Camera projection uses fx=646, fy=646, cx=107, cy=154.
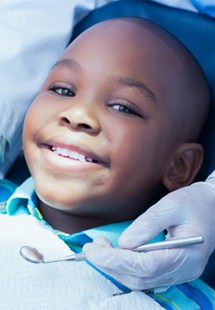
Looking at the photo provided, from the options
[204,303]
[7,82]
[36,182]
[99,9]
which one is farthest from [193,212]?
[99,9]

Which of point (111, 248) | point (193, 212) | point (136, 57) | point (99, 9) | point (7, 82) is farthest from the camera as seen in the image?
point (99, 9)

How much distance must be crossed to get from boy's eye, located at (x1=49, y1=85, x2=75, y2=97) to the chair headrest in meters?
0.33

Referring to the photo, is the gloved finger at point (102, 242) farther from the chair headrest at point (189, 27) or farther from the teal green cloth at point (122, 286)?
the chair headrest at point (189, 27)

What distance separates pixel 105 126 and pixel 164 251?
0.27 meters

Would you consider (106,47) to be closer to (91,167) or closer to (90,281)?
(91,167)

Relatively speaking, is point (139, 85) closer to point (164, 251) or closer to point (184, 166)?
point (184, 166)

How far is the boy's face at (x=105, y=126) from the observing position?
47.9 inches

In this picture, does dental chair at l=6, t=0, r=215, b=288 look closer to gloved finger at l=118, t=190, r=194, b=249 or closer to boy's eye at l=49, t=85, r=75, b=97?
gloved finger at l=118, t=190, r=194, b=249

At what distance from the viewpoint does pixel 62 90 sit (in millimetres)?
1337

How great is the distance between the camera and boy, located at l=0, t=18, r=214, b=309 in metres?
1.16

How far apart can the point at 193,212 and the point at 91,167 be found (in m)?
0.21

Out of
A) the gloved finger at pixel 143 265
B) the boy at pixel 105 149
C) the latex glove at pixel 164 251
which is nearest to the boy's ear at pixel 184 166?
the boy at pixel 105 149

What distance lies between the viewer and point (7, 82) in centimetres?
155

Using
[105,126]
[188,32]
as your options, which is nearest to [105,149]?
[105,126]
